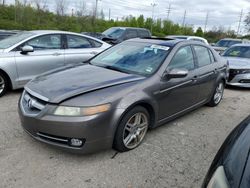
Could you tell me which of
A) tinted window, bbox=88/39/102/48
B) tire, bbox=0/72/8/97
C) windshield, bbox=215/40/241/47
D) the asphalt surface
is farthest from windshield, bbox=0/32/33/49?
windshield, bbox=215/40/241/47

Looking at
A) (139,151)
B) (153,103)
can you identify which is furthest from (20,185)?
(153,103)

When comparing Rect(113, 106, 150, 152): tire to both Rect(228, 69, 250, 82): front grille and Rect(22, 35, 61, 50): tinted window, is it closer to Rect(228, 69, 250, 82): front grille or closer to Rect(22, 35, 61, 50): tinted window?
Rect(22, 35, 61, 50): tinted window

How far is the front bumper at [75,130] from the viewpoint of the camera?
2.73 m

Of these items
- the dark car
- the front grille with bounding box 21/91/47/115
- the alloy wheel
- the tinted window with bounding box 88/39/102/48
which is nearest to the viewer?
the dark car

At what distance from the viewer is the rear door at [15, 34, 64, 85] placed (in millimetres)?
5219

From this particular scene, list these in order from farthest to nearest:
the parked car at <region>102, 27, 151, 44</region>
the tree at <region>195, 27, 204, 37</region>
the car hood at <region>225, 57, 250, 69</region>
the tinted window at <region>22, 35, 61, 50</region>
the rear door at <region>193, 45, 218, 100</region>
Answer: the tree at <region>195, 27, 204, 37</region> < the parked car at <region>102, 27, 151, 44</region> < the car hood at <region>225, 57, 250, 69</region> < the tinted window at <region>22, 35, 61, 50</region> < the rear door at <region>193, 45, 218, 100</region>

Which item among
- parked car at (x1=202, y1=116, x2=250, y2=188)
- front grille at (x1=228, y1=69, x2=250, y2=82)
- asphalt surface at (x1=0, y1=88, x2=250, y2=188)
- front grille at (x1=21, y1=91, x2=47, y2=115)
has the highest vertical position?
parked car at (x1=202, y1=116, x2=250, y2=188)

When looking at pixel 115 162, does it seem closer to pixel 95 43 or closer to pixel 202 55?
pixel 202 55

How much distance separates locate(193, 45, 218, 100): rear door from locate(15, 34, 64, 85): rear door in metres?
3.16

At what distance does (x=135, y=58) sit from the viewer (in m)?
3.90

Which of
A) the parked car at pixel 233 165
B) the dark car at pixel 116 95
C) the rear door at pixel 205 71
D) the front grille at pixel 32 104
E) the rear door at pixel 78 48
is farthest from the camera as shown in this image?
the rear door at pixel 78 48

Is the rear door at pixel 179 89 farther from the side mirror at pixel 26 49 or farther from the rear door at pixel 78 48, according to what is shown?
the side mirror at pixel 26 49

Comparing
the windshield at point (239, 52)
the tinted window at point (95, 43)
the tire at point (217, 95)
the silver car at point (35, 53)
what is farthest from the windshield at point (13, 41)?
the windshield at point (239, 52)

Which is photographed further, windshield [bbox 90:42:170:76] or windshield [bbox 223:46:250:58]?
windshield [bbox 223:46:250:58]
